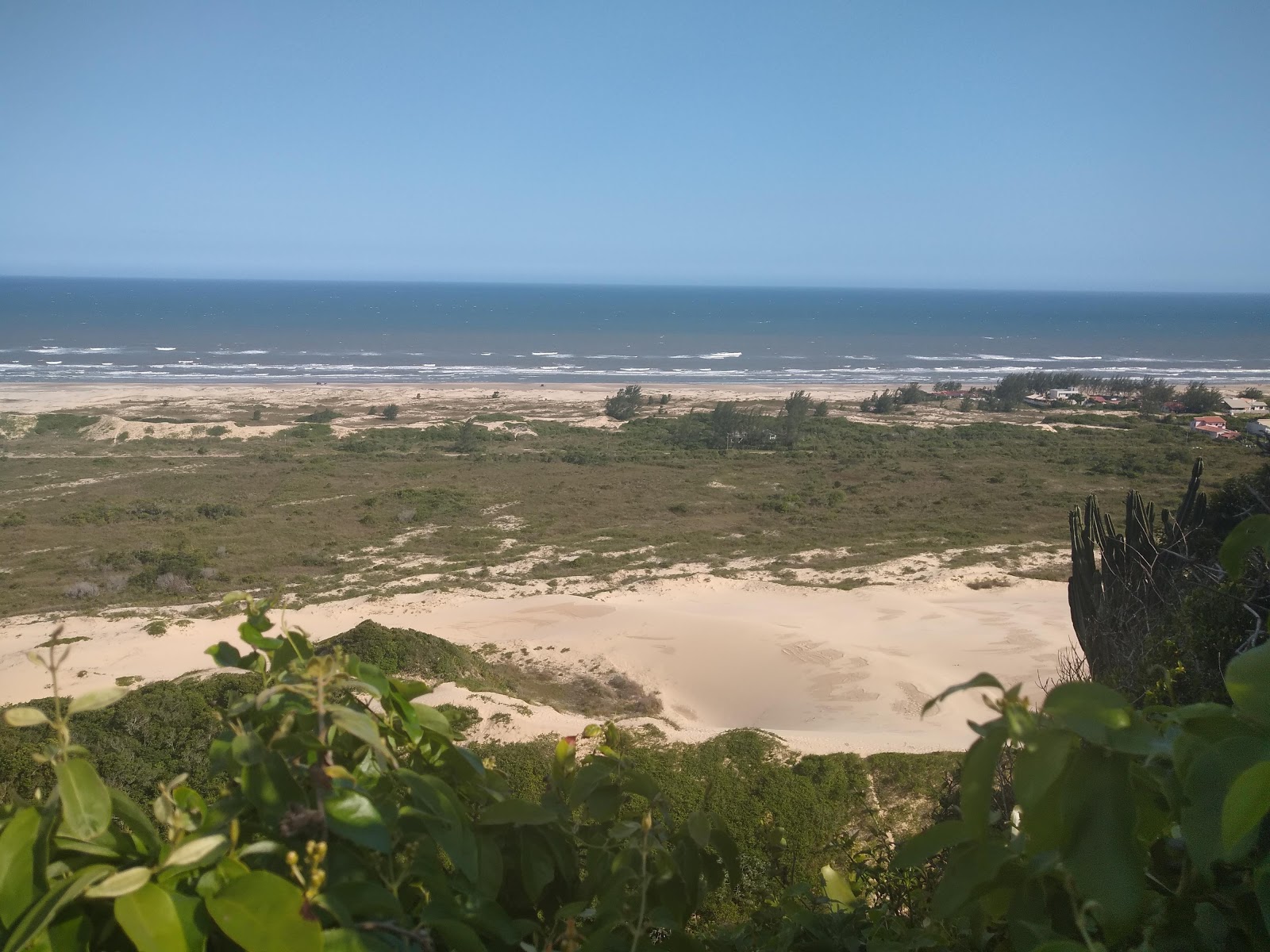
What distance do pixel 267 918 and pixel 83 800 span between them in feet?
0.79

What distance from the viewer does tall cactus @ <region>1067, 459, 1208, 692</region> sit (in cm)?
682

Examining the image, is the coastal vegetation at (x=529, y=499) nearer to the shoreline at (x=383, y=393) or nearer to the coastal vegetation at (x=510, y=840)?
the shoreline at (x=383, y=393)

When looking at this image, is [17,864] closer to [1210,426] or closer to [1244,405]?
[1210,426]

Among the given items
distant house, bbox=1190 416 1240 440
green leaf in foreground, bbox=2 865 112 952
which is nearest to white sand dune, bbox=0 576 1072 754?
green leaf in foreground, bbox=2 865 112 952

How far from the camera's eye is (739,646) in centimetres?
1296

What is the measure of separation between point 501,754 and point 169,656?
22.4ft

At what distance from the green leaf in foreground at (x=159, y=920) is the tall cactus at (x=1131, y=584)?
648 centimetres

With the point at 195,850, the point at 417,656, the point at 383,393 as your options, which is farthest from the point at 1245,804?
the point at 383,393

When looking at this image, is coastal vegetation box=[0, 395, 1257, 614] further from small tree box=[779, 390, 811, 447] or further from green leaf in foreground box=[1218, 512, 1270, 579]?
green leaf in foreground box=[1218, 512, 1270, 579]

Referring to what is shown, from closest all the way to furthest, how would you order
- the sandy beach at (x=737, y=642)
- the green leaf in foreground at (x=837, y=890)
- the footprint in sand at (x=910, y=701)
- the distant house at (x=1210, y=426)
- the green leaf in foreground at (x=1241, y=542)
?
the green leaf in foreground at (x=1241, y=542), the green leaf in foreground at (x=837, y=890), the sandy beach at (x=737, y=642), the footprint in sand at (x=910, y=701), the distant house at (x=1210, y=426)

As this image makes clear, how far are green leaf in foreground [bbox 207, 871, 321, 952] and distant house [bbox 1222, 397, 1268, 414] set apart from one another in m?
49.9

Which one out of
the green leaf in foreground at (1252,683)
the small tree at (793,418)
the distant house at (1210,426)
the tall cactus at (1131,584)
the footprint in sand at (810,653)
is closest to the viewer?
the green leaf in foreground at (1252,683)

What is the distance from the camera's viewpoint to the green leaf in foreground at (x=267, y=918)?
3.19ft

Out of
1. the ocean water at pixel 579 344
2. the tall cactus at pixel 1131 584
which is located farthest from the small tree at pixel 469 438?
the tall cactus at pixel 1131 584
